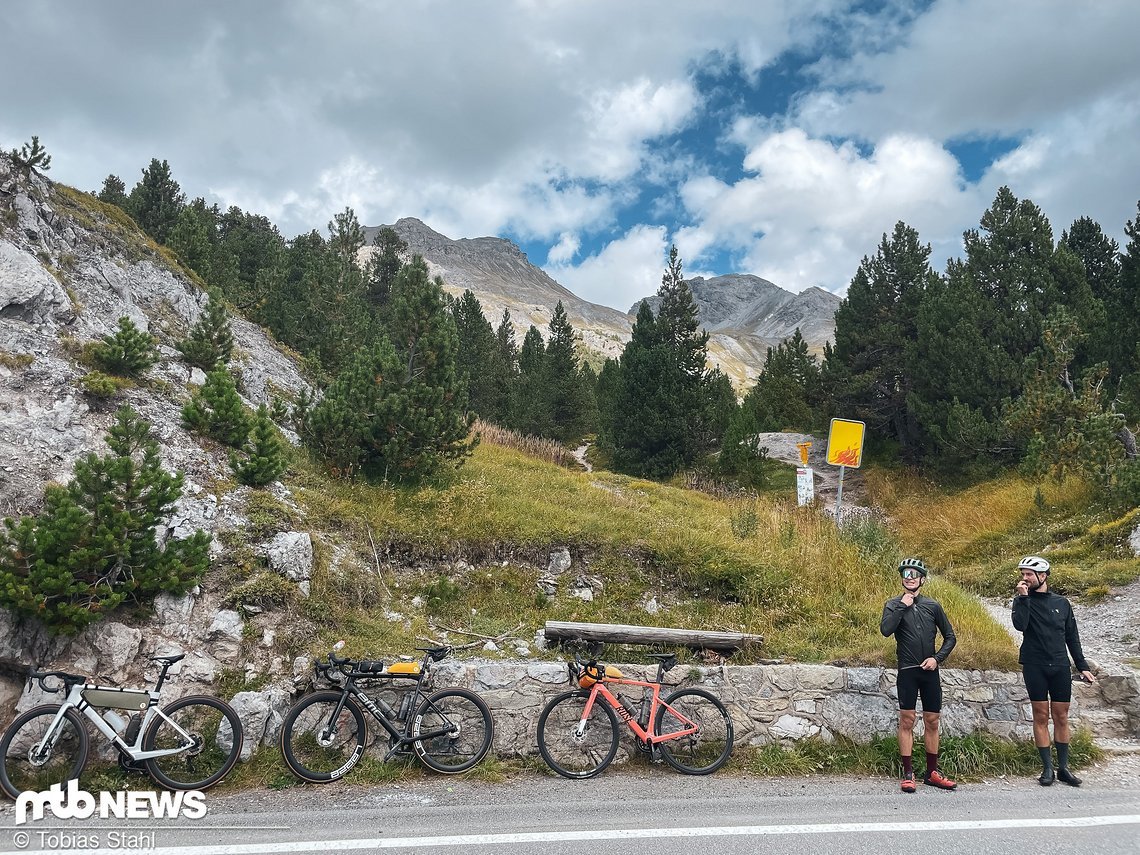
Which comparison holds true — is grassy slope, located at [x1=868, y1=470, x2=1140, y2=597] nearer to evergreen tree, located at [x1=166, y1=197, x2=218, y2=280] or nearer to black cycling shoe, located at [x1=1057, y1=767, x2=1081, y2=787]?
black cycling shoe, located at [x1=1057, y1=767, x2=1081, y2=787]

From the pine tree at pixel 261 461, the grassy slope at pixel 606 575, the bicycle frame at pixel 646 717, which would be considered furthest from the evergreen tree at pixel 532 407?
the bicycle frame at pixel 646 717

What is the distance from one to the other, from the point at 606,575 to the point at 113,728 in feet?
19.6

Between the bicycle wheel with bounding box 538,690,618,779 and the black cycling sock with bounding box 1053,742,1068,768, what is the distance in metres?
4.25

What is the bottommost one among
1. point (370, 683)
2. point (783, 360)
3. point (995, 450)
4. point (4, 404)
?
point (370, 683)

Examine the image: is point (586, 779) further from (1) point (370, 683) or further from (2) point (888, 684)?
(2) point (888, 684)

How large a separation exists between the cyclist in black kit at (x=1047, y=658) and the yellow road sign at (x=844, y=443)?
7.20 m

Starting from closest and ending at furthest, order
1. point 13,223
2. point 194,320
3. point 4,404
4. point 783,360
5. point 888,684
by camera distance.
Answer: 1. point 888,684
2. point 4,404
3. point 13,223
4. point 194,320
5. point 783,360

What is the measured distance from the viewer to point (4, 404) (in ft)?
25.9


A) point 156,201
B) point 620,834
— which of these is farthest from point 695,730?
point 156,201

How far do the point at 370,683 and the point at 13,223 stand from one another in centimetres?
1270

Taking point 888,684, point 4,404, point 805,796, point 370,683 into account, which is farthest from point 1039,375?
point 4,404

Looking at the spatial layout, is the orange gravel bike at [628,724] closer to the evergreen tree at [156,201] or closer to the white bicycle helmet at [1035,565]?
the white bicycle helmet at [1035,565]

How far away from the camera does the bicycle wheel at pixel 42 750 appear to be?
15.8 ft

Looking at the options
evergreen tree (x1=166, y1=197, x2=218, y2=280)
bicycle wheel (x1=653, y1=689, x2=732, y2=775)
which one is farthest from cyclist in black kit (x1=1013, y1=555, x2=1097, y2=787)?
evergreen tree (x1=166, y1=197, x2=218, y2=280)
